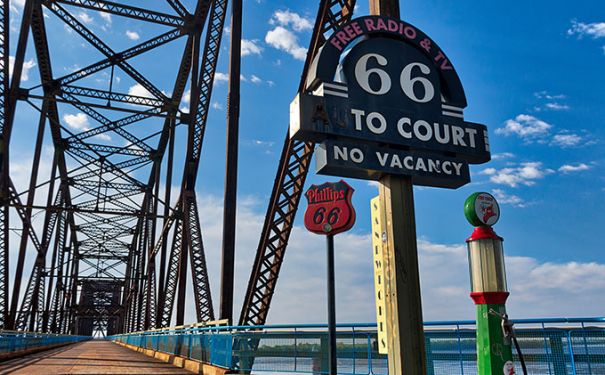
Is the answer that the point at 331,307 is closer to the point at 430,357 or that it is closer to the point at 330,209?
the point at 330,209

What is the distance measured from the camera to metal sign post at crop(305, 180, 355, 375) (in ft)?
19.4

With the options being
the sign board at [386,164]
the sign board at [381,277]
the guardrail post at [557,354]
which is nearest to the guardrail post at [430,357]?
the guardrail post at [557,354]

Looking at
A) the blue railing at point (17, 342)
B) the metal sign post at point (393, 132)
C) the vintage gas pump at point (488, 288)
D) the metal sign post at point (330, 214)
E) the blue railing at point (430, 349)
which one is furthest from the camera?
the blue railing at point (17, 342)

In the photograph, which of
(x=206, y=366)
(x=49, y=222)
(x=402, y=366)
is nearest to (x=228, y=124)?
(x=206, y=366)

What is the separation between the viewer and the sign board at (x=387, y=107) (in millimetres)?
5035

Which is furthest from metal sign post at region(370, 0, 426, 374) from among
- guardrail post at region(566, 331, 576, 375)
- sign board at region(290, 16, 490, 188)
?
guardrail post at region(566, 331, 576, 375)

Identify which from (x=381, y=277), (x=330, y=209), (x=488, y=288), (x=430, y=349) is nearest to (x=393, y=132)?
(x=330, y=209)

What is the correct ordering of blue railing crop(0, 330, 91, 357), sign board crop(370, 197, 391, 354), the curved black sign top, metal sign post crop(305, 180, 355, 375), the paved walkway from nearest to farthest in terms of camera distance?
sign board crop(370, 197, 391, 354), the curved black sign top, metal sign post crop(305, 180, 355, 375), the paved walkway, blue railing crop(0, 330, 91, 357)

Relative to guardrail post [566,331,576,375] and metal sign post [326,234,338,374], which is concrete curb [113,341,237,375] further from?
guardrail post [566,331,576,375]

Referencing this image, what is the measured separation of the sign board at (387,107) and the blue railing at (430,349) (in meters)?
4.88

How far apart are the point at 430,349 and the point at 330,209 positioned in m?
4.93

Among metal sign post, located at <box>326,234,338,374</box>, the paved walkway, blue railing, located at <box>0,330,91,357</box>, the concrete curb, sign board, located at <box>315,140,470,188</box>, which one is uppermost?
sign board, located at <box>315,140,470,188</box>

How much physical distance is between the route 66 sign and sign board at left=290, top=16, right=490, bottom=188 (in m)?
0.69

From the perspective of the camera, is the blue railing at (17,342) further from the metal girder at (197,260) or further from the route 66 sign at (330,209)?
the route 66 sign at (330,209)
